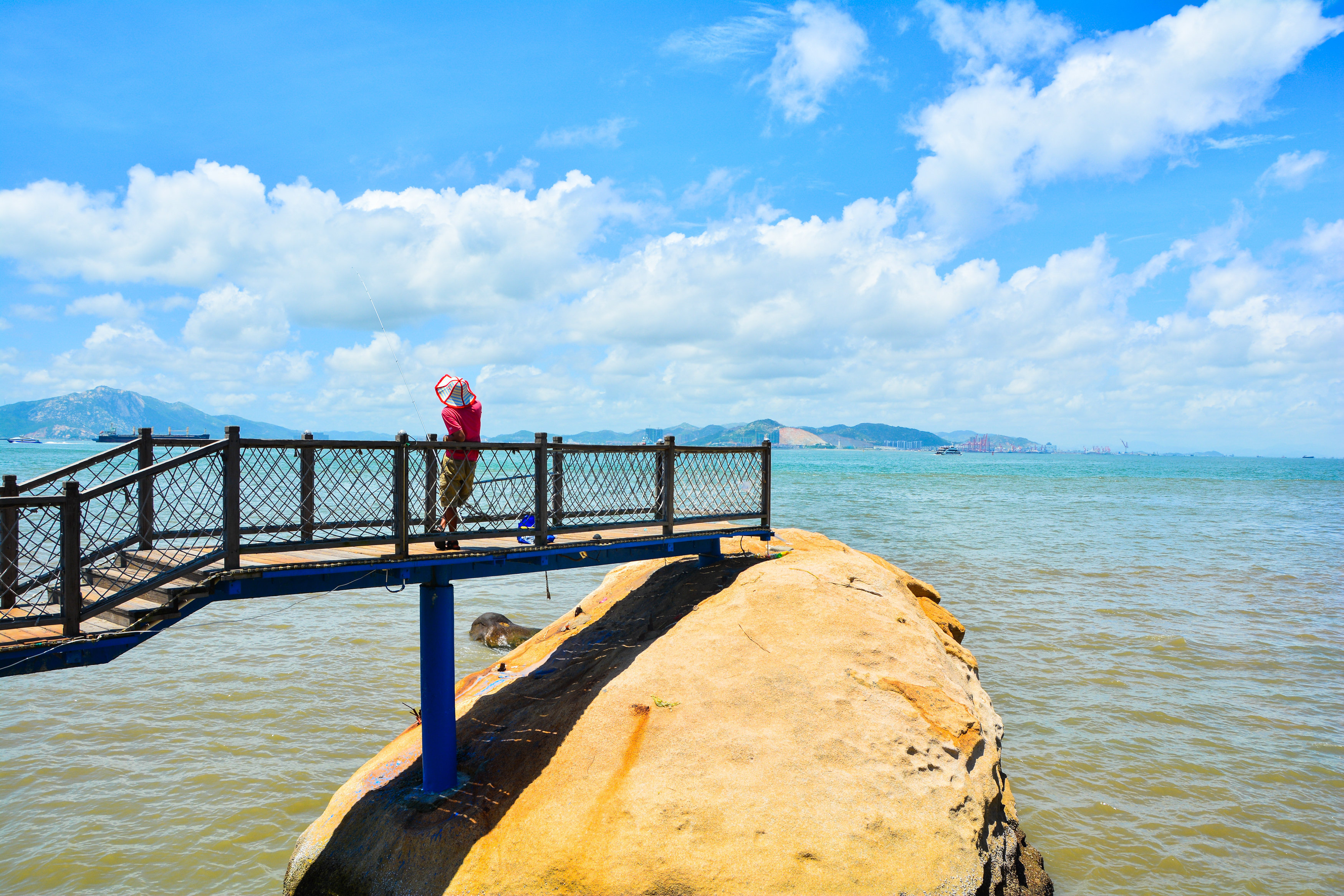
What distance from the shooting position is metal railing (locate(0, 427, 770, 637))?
6.14 meters

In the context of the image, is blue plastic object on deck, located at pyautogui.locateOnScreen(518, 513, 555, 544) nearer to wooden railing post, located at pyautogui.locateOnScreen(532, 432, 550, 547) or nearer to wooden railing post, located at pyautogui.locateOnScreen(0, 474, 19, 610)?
wooden railing post, located at pyautogui.locateOnScreen(532, 432, 550, 547)

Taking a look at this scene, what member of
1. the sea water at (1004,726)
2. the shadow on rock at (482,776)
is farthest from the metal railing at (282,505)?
the sea water at (1004,726)

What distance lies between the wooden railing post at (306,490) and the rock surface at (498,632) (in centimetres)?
875

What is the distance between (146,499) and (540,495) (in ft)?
13.6

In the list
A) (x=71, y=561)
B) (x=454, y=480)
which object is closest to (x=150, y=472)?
(x=71, y=561)

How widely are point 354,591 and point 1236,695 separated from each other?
2315 centimetres

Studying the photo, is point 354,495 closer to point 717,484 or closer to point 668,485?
point 668,485

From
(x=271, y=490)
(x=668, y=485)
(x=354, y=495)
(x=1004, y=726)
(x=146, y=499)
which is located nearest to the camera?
(x=146, y=499)

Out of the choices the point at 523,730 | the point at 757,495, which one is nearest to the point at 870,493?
the point at 757,495

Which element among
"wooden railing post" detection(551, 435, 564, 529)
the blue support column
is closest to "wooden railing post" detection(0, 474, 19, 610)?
the blue support column

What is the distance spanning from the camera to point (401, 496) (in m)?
7.35

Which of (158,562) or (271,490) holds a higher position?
(271,490)

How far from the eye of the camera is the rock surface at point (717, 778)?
621cm

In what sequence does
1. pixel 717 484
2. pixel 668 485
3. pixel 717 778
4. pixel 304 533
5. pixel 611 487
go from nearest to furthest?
pixel 717 778 < pixel 304 533 < pixel 611 487 < pixel 668 485 < pixel 717 484
